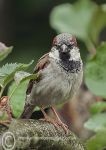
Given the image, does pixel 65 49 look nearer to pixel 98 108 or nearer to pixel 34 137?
pixel 98 108

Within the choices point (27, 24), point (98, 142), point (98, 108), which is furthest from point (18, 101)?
point (27, 24)

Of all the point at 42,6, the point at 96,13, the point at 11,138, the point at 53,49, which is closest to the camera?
the point at 11,138

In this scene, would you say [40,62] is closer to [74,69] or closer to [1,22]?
[74,69]

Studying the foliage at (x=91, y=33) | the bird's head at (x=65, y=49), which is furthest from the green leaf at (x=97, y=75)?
the bird's head at (x=65, y=49)

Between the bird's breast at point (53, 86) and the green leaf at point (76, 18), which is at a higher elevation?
the green leaf at point (76, 18)

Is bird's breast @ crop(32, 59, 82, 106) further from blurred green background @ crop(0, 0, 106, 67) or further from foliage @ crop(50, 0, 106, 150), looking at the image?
blurred green background @ crop(0, 0, 106, 67)

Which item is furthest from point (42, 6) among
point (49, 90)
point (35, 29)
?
point (49, 90)

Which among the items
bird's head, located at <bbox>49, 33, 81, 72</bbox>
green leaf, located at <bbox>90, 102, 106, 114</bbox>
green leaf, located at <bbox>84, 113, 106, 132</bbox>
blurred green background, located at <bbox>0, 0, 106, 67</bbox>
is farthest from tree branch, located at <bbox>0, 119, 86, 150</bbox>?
blurred green background, located at <bbox>0, 0, 106, 67</bbox>

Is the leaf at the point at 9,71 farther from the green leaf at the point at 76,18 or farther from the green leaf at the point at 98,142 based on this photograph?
the green leaf at the point at 76,18
